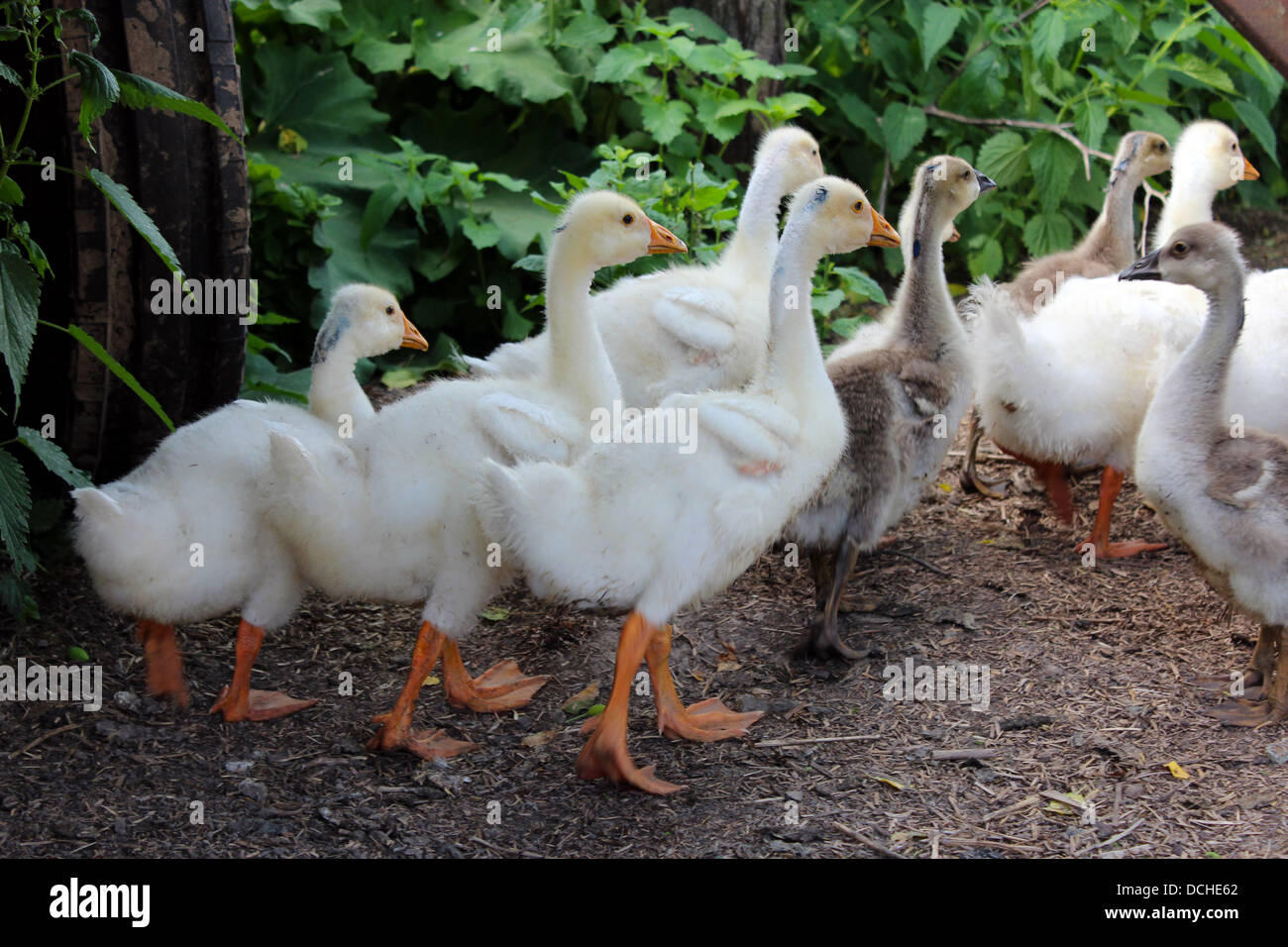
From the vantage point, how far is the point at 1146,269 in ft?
14.4

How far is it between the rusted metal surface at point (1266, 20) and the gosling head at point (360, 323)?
2.69 meters

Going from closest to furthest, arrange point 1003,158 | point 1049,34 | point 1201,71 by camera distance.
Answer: point 1049,34 → point 1003,158 → point 1201,71

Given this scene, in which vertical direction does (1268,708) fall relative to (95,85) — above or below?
below

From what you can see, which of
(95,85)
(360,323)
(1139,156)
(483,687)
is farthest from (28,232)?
(1139,156)

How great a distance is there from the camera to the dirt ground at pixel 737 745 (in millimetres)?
3393

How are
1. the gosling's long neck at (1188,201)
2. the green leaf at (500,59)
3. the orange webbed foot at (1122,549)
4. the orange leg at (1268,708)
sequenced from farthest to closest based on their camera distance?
the green leaf at (500,59) → the gosling's long neck at (1188,201) → the orange webbed foot at (1122,549) → the orange leg at (1268,708)

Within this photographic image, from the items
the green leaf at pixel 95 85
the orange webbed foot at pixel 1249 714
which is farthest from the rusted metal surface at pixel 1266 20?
the green leaf at pixel 95 85

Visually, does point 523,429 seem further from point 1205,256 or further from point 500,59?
point 500,59

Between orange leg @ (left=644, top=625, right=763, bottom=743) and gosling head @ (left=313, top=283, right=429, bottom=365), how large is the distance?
1366mm

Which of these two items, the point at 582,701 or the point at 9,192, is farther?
the point at 582,701

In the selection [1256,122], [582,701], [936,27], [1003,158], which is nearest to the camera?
[582,701]

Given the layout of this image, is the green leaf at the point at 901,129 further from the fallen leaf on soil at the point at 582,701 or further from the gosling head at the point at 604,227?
the fallen leaf on soil at the point at 582,701

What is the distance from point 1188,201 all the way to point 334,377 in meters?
4.18
